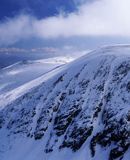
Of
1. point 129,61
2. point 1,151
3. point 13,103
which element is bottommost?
point 1,151

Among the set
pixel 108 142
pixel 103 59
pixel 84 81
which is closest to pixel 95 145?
pixel 108 142

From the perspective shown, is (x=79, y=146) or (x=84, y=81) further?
(x=84, y=81)

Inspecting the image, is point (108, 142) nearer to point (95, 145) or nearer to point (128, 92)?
point (95, 145)

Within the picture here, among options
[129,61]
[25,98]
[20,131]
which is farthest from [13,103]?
[129,61]

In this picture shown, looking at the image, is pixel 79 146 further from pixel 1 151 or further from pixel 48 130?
pixel 1 151

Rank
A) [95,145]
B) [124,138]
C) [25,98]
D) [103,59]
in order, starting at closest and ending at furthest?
1. [124,138]
2. [95,145]
3. [103,59]
4. [25,98]

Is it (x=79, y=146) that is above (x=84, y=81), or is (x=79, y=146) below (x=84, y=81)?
below

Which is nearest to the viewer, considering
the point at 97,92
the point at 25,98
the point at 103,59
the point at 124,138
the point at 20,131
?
the point at 124,138
